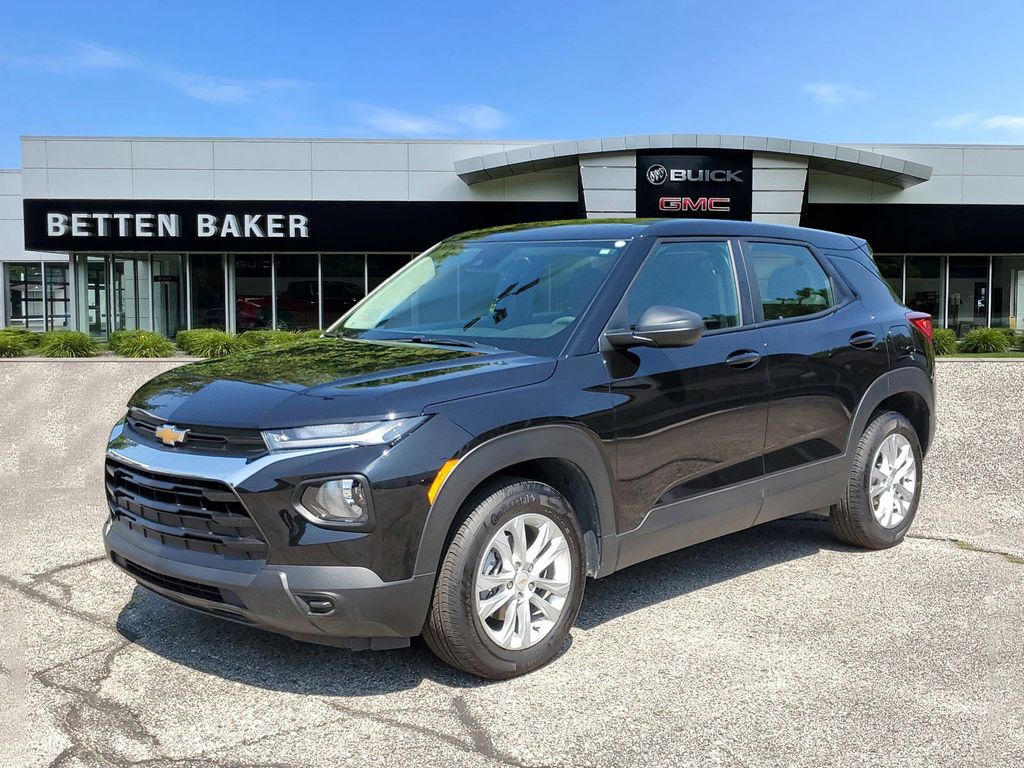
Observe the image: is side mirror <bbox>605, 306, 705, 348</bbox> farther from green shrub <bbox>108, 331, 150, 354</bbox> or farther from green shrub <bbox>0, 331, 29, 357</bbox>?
green shrub <bbox>108, 331, 150, 354</bbox>

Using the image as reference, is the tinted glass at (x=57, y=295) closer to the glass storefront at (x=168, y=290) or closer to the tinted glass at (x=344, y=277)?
the glass storefront at (x=168, y=290)

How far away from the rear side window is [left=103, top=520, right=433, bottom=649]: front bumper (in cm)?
259

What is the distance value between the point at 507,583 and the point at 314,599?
768 mm

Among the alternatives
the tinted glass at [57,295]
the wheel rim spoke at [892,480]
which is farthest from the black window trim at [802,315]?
the tinted glass at [57,295]

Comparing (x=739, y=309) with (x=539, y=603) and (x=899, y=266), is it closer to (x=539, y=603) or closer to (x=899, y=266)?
(x=539, y=603)

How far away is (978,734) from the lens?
3.33 meters

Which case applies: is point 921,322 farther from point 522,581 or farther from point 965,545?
point 522,581

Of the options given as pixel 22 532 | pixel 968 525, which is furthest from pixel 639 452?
pixel 22 532

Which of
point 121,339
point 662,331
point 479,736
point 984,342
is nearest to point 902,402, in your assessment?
point 662,331

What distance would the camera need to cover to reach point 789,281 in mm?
5250

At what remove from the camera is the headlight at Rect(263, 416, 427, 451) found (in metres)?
3.32

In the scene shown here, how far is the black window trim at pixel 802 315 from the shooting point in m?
4.93

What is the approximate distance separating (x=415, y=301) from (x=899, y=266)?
85.3 ft

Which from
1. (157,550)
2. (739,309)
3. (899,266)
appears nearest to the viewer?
(157,550)
